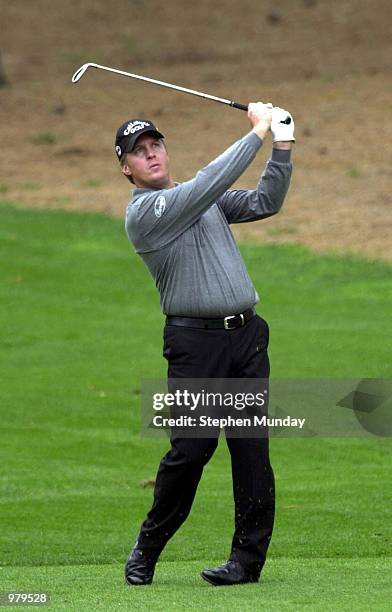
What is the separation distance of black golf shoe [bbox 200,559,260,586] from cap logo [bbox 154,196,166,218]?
160cm

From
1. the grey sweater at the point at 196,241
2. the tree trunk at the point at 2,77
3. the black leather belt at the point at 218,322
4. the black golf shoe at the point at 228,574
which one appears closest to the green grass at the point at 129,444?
the black golf shoe at the point at 228,574

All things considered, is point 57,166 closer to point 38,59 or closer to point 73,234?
point 73,234

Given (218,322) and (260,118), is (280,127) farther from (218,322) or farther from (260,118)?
(218,322)

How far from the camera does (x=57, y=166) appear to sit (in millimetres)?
26062

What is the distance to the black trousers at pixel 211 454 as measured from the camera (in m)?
6.65

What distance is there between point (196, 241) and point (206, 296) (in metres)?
0.25

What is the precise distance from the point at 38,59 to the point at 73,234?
12.9 m

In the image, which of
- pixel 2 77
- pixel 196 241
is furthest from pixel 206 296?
pixel 2 77

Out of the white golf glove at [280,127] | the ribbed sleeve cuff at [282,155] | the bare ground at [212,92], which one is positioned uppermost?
the bare ground at [212,92]

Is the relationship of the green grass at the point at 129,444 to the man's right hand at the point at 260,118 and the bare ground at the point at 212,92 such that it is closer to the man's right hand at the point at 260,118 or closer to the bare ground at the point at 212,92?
the bare ground at the point at 212,92

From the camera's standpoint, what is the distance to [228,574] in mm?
6785

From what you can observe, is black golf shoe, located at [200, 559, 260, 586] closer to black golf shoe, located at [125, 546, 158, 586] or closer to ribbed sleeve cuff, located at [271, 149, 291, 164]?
black golf shoe, located at [125, 546, 158, 586]

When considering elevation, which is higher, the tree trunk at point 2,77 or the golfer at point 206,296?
the tree trunk at point 2,77

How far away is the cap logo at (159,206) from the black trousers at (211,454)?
51 cm
